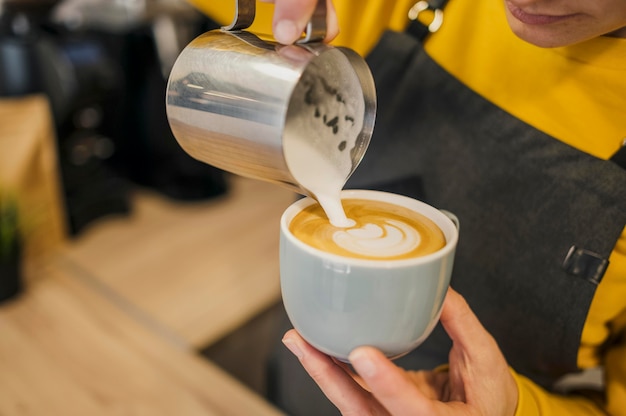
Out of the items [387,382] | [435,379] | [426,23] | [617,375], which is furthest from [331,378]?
[426,23]

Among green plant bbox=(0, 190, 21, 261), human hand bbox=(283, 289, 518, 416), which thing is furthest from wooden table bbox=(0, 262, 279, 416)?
human hand bbox=(283, 289, 518, 416)

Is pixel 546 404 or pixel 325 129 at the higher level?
pixel 325 129

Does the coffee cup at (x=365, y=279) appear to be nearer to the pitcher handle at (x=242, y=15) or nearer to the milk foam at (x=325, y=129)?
the milk foam at (x=325, y=129)

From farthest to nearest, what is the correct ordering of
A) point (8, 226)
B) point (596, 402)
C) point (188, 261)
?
point (188, 261) < point (8, 226) < point (596, 402)

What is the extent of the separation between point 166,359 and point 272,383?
0.21 m

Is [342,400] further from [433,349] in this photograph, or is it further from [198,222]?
[198,222]

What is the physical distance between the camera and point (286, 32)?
0.58 metres

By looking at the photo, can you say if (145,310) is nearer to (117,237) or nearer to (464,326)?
(117,237)

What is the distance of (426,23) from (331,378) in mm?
580

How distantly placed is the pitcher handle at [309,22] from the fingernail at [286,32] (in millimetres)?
11

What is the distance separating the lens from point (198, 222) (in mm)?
1577

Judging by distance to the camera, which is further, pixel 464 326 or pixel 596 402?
pixel 596 402

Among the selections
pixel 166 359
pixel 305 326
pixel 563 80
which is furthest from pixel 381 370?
pixel 166 359

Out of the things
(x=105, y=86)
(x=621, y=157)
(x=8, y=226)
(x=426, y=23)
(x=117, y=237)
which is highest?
(x=426, y=23)
